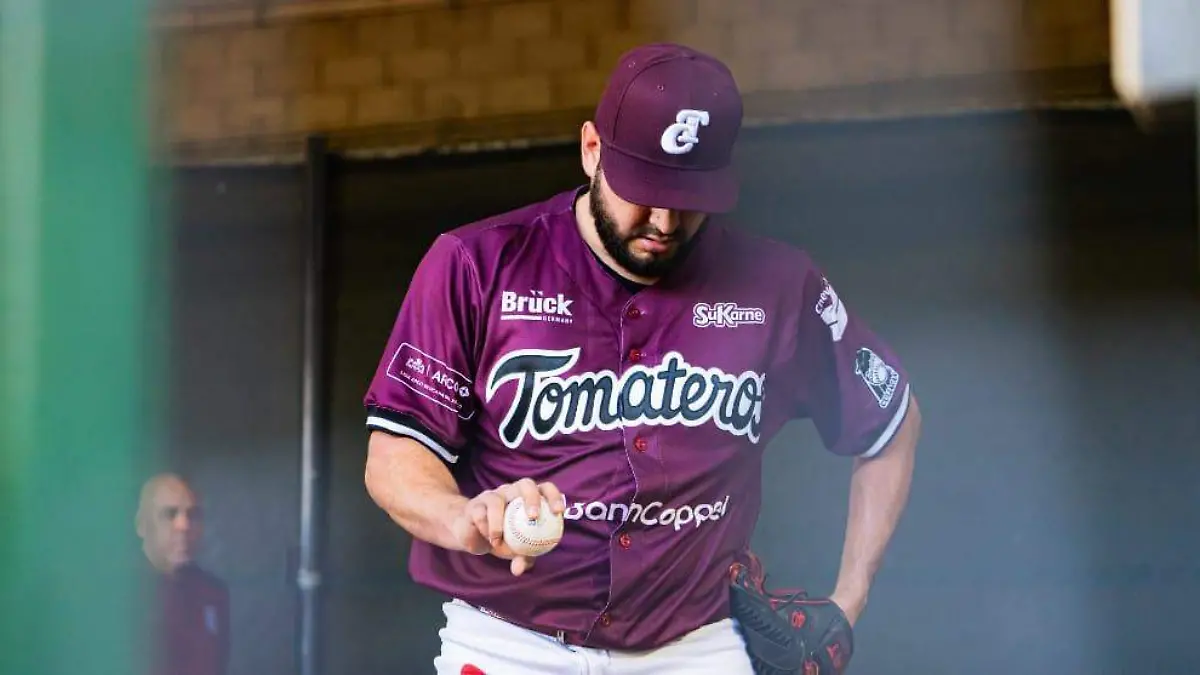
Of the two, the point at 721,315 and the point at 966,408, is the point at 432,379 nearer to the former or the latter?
the point at 721,315

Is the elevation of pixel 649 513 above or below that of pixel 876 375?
below

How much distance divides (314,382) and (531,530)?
112 inches

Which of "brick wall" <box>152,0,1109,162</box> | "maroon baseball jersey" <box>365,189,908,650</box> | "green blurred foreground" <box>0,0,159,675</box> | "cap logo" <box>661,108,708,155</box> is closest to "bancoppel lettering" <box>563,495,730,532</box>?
"maroon baseball jersey" <box>365,189,908,650</box>

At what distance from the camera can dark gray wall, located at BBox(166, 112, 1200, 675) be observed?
3.75 metres

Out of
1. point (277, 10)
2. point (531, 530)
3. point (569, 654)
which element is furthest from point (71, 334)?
point (277, 10)

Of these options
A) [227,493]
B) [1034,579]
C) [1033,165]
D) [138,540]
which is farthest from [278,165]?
[138,540]

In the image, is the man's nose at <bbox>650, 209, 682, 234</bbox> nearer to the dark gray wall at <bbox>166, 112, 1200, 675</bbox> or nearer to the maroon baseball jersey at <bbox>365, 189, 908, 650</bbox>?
the maroon baseball jersey at <bbox>365, 189, 908, 650</bbox>

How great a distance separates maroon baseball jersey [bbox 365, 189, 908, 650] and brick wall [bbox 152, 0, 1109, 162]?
1881mm

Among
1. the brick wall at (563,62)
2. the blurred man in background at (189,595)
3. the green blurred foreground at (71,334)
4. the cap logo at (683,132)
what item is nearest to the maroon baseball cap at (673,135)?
the cap logo at (683,132)

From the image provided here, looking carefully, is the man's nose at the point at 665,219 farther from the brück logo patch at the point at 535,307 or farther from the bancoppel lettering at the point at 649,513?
the bancoppel lettering at the point at 649,513

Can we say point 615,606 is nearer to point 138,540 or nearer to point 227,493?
point 138,540

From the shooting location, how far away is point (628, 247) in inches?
86.0

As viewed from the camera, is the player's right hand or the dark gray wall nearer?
the player's right hand

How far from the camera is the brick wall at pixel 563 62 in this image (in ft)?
13.0
